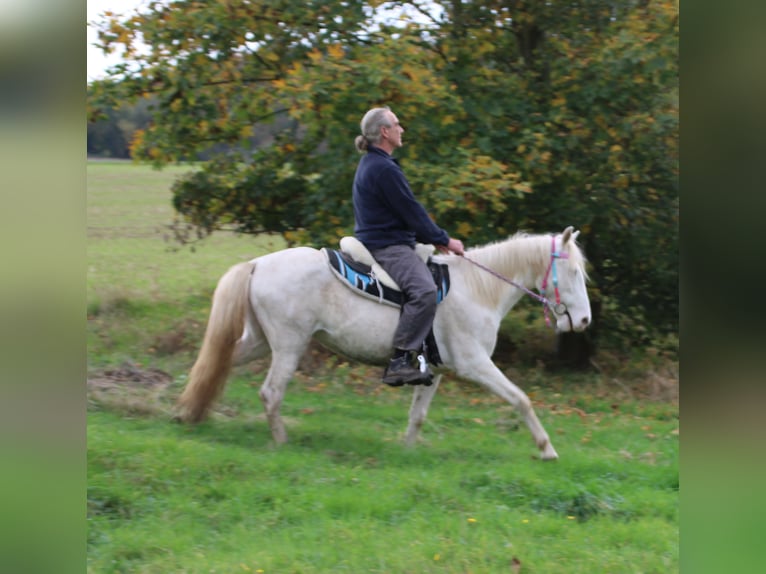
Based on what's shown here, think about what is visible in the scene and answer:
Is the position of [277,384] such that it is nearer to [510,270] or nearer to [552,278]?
[510,270]

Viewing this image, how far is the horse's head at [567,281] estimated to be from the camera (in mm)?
7203

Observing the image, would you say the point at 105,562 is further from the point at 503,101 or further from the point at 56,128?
the point at 503,101

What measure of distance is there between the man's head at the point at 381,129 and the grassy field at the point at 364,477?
103 inches

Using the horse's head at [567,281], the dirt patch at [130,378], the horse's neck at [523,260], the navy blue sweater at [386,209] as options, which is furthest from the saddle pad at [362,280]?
the dirt patch at [130,378]

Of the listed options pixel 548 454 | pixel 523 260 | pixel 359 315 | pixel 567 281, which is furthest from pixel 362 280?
pixel 548 454

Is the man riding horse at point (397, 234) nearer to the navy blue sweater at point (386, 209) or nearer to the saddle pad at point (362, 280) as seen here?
the navy blue sweater at point (386, 209)

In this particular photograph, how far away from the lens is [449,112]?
31.6 ft

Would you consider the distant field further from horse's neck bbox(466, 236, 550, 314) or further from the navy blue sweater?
Result: horse's neck bbox(466, 236, 550, 314)

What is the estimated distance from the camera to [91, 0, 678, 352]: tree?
30.0ft

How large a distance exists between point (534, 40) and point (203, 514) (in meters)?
7.79

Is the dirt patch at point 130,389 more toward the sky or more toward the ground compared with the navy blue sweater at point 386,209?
more toward the ground

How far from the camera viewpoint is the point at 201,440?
22.9ft

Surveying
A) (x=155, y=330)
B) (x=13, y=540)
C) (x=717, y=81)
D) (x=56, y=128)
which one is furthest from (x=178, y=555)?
(x=155, y=330)

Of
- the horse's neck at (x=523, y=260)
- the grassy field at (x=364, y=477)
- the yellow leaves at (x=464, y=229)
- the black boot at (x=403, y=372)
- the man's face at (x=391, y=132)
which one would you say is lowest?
the grassy field at (x=364, y=477)
